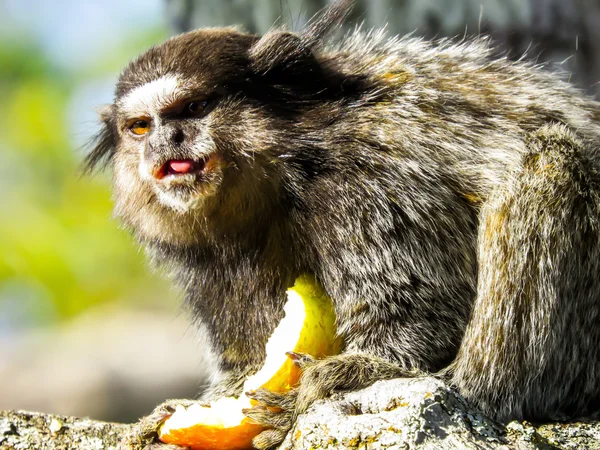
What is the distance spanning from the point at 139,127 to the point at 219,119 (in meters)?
0.50

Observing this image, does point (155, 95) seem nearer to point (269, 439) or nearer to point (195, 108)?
point (195, 108)

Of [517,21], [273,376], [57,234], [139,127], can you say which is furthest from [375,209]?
[57,234]

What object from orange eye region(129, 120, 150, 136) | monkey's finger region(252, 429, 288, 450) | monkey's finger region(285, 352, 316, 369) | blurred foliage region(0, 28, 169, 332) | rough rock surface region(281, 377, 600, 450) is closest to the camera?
rough rock surface region(281, 377, 600, 450)

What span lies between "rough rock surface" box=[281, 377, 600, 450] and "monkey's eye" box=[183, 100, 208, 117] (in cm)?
156

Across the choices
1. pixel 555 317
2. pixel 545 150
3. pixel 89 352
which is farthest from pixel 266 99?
pixel 89 352

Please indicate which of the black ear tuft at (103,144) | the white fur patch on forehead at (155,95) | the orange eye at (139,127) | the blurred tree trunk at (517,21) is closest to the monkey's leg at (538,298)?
the white fur patch on forehead at (155,95)

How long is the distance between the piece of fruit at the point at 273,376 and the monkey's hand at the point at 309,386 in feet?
0.20

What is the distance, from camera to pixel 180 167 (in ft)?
11.7

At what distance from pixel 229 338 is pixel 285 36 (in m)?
1.57

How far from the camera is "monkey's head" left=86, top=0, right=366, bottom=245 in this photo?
3.62 meters

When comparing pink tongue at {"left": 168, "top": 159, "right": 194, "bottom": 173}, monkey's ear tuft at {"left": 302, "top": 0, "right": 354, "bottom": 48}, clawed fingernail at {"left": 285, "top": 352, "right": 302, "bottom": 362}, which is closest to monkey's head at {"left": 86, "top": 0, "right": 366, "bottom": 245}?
pink tongue at {"left": 168, "top": 159, "right": 194, "bottom": 173}

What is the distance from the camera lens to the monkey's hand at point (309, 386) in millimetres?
3012

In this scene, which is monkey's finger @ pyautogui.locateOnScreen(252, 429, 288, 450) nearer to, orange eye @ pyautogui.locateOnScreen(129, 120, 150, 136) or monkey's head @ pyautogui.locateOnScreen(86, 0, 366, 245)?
monkey's head @ pyautogui.locateOnScreen(86, 0, 366, 245)

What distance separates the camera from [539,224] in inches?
132
